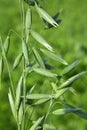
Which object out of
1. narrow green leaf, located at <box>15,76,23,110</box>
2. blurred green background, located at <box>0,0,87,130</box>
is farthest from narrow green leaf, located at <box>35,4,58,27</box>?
narrow green leaf, located at <box>15,76,23,110</box>

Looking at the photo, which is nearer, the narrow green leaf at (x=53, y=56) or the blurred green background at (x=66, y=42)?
the narrow green leaf at (x=53, y=56)

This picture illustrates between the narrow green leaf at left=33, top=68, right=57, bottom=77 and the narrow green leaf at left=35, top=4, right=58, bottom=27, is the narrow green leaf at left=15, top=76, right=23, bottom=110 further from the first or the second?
the narrow green leaf at left=35, top=4, right=58, bottom=27

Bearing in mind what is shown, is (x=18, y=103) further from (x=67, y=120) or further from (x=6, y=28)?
(x=6, y=28)

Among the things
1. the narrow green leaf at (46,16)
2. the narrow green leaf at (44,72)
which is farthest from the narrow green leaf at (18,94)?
the narrow green leaf at (46,16)

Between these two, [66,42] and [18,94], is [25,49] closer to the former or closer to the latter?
[18,94]

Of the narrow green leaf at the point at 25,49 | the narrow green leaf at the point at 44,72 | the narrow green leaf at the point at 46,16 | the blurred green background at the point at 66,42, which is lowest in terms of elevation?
the blurred green background at the point at 66,42

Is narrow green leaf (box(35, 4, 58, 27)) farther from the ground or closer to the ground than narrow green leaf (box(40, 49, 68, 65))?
farther from the ground

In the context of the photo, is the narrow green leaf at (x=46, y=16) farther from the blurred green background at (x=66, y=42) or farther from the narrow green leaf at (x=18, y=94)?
the narrow green leaf at (x=18, y=94)

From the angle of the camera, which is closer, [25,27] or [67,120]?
[25,27]

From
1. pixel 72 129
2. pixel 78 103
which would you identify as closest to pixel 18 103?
pixel 72 129
